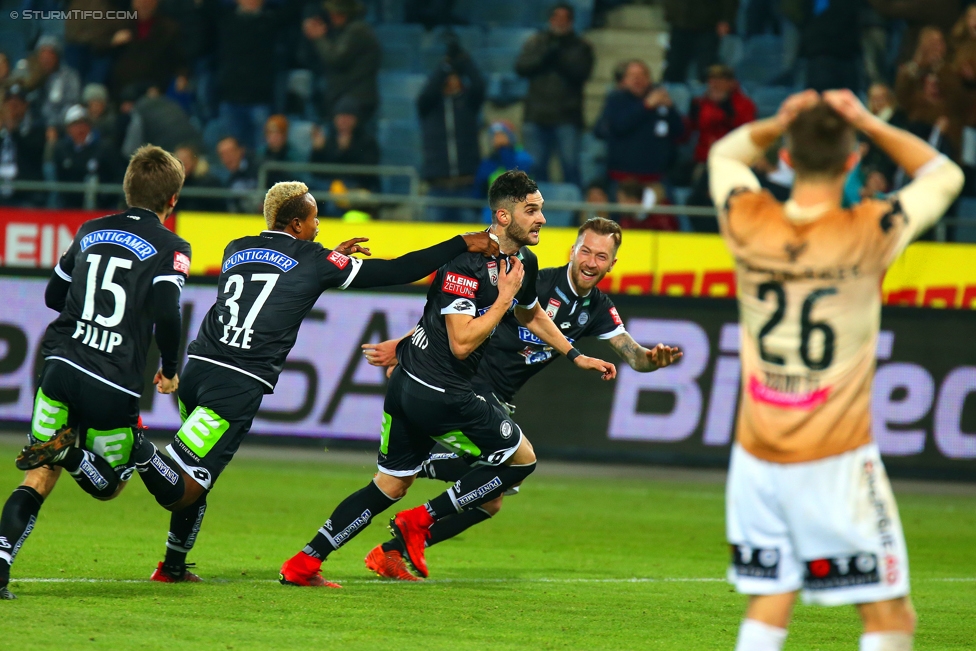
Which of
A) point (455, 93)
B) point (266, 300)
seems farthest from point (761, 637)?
point (455, 93)

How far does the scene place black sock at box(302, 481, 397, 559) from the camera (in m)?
7.51

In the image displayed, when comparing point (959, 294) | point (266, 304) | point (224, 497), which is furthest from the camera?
point (959, 294)

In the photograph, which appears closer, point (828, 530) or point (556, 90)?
point (828, 530)

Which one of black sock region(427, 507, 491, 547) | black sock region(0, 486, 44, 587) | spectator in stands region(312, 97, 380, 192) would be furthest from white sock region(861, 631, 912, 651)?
spectator in stands region(312, 97, 380, 192)

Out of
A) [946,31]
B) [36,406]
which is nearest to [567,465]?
[946,31]

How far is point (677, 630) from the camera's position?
668cm

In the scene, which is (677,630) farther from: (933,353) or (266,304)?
(933,353)

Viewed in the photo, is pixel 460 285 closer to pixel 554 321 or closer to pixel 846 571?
pixel 554 321

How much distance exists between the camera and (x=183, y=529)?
23.7ft

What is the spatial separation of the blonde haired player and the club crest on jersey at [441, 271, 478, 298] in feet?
10.6

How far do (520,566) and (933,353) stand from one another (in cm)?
686

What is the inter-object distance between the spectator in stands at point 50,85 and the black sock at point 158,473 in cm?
1351

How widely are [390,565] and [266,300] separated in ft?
6.39

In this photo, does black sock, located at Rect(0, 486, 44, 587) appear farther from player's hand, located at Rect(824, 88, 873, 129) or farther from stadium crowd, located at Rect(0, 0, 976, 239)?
stadium crowd, located at Rect(0, 0, 976, 239)
